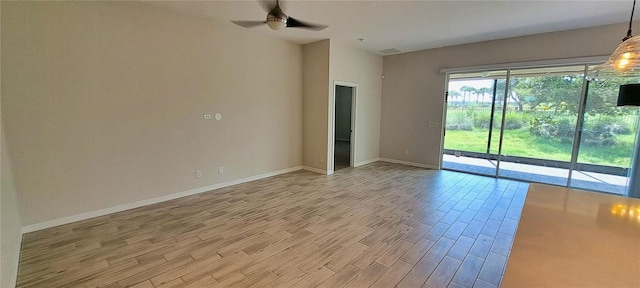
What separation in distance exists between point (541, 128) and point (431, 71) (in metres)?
2.49

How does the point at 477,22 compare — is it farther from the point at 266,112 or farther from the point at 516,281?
the point at 516,281

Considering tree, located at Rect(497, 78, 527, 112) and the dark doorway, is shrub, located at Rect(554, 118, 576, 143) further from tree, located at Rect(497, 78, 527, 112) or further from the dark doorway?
the dark doorway

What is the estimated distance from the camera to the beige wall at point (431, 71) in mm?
4609

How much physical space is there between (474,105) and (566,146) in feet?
5.88

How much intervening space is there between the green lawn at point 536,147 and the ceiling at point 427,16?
1908 millimetres

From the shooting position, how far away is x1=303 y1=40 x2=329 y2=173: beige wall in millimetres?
5586

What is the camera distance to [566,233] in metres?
1.24

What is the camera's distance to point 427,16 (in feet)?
13.2


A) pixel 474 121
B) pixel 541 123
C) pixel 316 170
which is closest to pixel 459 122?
pixel 474 121

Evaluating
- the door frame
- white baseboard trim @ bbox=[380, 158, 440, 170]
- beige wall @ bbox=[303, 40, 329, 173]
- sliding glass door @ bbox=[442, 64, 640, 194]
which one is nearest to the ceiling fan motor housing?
beige wall @ bbox=[303, 40, 329, 173]

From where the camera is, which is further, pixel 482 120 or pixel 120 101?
pixel 482 120

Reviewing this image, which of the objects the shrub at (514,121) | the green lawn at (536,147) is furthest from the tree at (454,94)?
the shrub at (514,121)

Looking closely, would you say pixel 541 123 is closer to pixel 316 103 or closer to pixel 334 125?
pixel 334 125

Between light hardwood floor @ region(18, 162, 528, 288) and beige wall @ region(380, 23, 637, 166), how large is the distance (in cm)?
232
